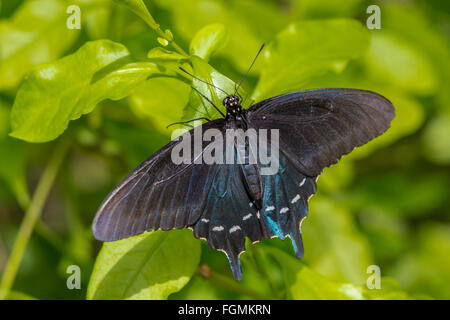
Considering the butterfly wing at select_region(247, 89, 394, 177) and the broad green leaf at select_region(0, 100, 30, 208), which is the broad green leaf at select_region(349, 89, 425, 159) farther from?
the broad green leaf at select_region(0, 100, 30, 208)

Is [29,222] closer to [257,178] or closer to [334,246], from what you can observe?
[257,178]

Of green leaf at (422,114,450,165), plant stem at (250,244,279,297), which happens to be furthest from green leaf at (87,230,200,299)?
green leaf at (422,114,450,165)

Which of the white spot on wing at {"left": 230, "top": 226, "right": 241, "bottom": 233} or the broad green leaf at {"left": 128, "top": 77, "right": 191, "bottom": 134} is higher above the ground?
the broad green leaf at {"left": 128, "top": 77, "right": 191, "bottom": 134}

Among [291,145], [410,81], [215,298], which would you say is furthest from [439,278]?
[291,145]

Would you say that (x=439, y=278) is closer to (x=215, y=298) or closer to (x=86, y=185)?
(x=215, y=298)

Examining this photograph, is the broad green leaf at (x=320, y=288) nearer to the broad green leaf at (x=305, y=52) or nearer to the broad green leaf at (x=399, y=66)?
the broad green leaf at (x=305, y=52)

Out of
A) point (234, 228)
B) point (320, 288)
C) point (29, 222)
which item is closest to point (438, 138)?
point (320, 288)
